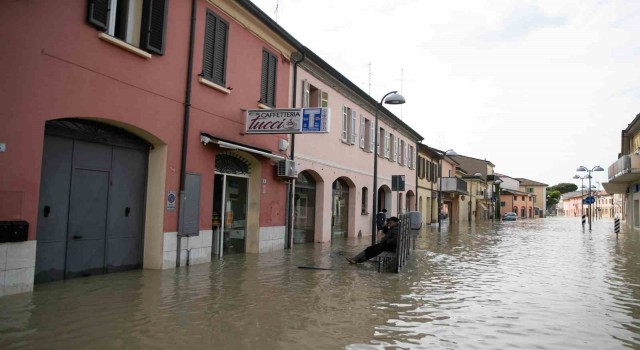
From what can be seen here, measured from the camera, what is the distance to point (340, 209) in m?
20.9

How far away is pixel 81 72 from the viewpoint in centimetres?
770

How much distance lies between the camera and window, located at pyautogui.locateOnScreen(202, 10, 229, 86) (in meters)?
11.0

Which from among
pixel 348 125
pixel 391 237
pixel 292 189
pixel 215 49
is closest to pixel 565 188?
pixel 348 125

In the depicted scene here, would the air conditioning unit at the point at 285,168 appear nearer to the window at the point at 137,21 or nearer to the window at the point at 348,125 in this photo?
the window at the point at 137,21

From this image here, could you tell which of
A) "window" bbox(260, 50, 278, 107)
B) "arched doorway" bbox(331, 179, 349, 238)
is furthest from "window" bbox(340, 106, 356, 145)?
"window" bbox(260, 50, 278, 107)

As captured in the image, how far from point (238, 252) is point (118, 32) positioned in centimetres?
684

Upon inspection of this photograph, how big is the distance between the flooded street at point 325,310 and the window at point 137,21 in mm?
4485

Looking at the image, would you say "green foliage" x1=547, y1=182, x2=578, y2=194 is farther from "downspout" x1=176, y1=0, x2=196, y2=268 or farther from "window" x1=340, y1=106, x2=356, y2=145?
"downspout" x1=176, y1=0, x2=196, y2=268

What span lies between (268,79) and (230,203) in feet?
12.4

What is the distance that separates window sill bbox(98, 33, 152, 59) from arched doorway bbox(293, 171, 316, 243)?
27.0 feet

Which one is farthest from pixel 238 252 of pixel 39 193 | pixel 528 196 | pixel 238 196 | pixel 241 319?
pixel 528 196

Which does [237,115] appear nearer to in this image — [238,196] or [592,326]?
[238,196]

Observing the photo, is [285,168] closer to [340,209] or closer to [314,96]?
[314,96]

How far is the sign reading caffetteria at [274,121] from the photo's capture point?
449 inches
